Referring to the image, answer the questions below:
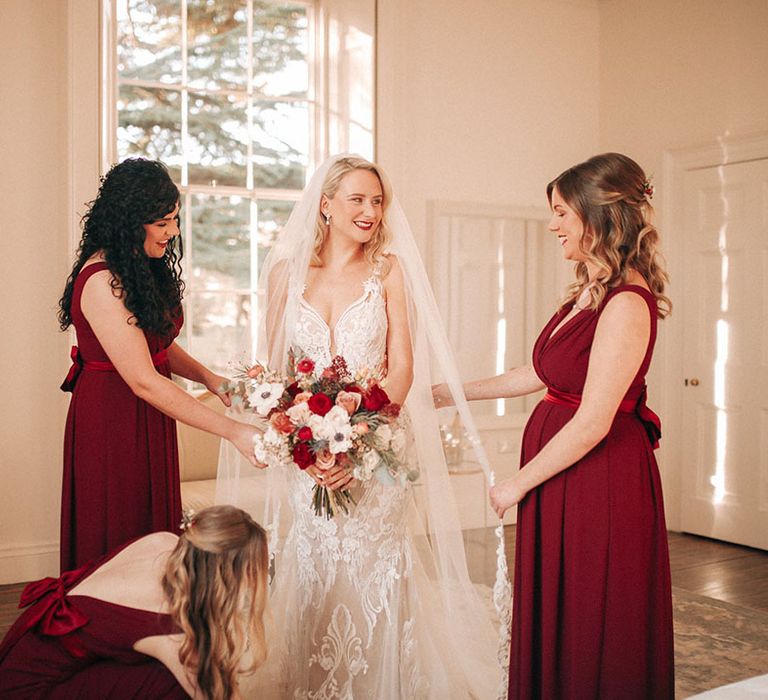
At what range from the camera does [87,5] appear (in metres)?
5.13

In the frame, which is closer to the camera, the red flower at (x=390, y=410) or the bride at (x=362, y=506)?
the red flower at (x=390, y=410)

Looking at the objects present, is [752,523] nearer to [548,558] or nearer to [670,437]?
[670,437]

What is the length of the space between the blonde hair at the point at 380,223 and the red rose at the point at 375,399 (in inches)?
25.2

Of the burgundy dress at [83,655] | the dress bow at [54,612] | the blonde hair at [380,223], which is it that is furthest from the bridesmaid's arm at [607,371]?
the dress bow at [54,612]

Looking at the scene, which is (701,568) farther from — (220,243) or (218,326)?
(220,243)

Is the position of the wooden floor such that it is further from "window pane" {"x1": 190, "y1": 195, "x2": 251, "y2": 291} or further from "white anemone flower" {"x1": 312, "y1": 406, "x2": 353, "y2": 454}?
"window pane" {"x1": 190, "y1": 195, "x2": 251, "y2": 291}

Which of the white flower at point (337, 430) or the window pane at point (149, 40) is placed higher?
the window pane at point (149, 40)

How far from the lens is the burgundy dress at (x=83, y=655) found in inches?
91.7

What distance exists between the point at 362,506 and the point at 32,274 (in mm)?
3065

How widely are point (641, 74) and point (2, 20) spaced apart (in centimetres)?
453

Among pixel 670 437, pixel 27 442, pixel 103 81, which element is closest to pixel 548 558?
pixel 27 442

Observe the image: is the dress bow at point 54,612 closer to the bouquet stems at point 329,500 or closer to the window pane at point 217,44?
the bouquet stems at point 329,500

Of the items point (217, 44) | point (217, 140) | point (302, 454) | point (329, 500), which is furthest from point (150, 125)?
point (302, 454)

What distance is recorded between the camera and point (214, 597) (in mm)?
2264
